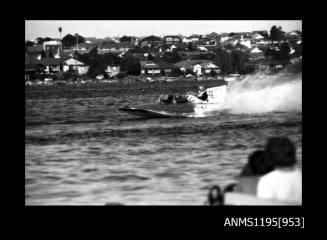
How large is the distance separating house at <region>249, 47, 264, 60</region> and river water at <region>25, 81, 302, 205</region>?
137086 mm

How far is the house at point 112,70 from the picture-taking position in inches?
6806

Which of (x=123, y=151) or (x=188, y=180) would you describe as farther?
(x=123, y=151)

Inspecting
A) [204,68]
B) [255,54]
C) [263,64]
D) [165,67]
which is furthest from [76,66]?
[263,64]

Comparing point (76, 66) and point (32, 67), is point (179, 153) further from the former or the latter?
point (76, 66)

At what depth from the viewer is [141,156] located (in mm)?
23422

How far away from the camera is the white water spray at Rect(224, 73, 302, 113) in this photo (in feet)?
143

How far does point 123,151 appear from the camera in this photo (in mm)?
24984

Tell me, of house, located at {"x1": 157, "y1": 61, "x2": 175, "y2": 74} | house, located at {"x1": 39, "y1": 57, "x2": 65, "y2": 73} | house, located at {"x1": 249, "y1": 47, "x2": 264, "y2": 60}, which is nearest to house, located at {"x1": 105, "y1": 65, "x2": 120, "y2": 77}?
house, located at {"x1": 157, "y1": 61, "x2": 175, "y2": 74}

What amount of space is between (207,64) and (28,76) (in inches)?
1435

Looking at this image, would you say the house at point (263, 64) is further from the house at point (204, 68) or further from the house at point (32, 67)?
the house at point (32, 67)

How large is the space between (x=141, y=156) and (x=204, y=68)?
150136mm
